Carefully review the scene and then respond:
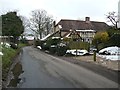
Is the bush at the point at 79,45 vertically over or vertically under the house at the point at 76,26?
under

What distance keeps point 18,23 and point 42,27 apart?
29833 millimetres

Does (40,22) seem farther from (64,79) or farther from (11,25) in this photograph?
(64,79)

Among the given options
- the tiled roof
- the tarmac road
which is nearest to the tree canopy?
the tiled roof

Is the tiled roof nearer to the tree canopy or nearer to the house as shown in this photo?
the house

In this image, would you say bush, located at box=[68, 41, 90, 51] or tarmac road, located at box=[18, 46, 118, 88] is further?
bush, located at box=[68, 41, 90, 51]

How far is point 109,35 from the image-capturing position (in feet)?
125

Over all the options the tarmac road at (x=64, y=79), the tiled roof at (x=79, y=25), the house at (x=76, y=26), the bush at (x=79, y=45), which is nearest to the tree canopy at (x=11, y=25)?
the house at (x=76, y=26)

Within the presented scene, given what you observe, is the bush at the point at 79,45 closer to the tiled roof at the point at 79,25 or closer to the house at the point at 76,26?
the house at the point at 76,26

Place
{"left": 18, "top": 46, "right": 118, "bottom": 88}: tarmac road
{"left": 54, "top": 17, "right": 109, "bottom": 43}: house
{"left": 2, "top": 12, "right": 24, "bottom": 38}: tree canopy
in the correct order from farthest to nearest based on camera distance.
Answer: {"left": 54, "top": 17, "right": 109, "bottom": 43}: house → {"left": 2, "top": 12, "right": 24, "bottom": 38}: tree canopy → {"left": 18, "top": 46, "right": 118, "bottom": 88}: tarmac road

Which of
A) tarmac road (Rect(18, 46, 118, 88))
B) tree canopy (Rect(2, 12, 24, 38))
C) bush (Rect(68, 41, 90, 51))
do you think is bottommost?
tarmac road (Rect(18, 46, 118, 88))

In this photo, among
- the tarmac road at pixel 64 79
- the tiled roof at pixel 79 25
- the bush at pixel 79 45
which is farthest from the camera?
the tiled roof at pixel 79 25

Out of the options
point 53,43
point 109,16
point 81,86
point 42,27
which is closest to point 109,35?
point 53,43

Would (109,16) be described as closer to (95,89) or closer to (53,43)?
(53,43)

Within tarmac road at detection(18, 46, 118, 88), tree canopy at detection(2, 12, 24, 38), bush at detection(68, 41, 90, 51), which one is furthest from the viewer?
tree canopy at detection(2, 12, 24, 38)
